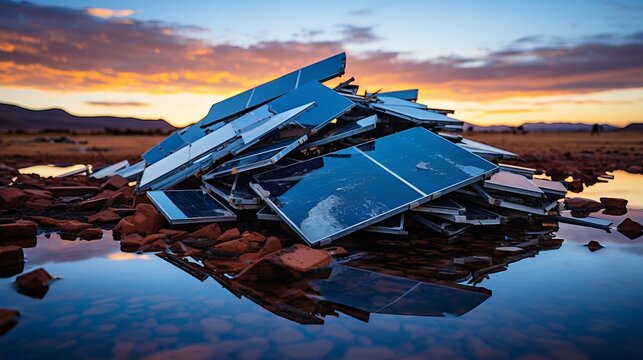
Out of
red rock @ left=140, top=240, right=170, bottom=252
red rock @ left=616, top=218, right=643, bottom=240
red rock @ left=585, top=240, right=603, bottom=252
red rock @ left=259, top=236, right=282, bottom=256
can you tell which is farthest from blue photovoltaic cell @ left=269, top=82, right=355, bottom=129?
red rock @ left=616, top=218, right=643, bottom=240

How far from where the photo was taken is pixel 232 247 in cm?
545

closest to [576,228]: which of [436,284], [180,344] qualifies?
[436,284]

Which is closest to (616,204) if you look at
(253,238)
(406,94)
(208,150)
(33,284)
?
(406,94)

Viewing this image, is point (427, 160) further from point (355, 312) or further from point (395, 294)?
point (355, 312)

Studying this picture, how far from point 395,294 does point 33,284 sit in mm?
3138

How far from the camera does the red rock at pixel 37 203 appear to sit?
802 cm

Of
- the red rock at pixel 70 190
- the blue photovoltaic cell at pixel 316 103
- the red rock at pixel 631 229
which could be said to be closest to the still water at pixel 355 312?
the red rock at pixel 631 229

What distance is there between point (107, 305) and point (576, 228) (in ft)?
21.0

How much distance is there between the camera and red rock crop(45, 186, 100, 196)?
364 inches

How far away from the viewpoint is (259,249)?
5.51m

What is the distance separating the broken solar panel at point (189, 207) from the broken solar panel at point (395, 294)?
2.45m

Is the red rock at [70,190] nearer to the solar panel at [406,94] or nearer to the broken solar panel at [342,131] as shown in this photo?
the broken solar panel at [342,131]

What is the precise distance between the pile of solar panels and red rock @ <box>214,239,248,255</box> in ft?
1.83

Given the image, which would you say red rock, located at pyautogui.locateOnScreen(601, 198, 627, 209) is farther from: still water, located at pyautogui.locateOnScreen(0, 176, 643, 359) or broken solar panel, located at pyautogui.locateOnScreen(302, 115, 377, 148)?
broken solar panel, located at pyautogui.locateOnScreen(302, 115, 377, 148)
